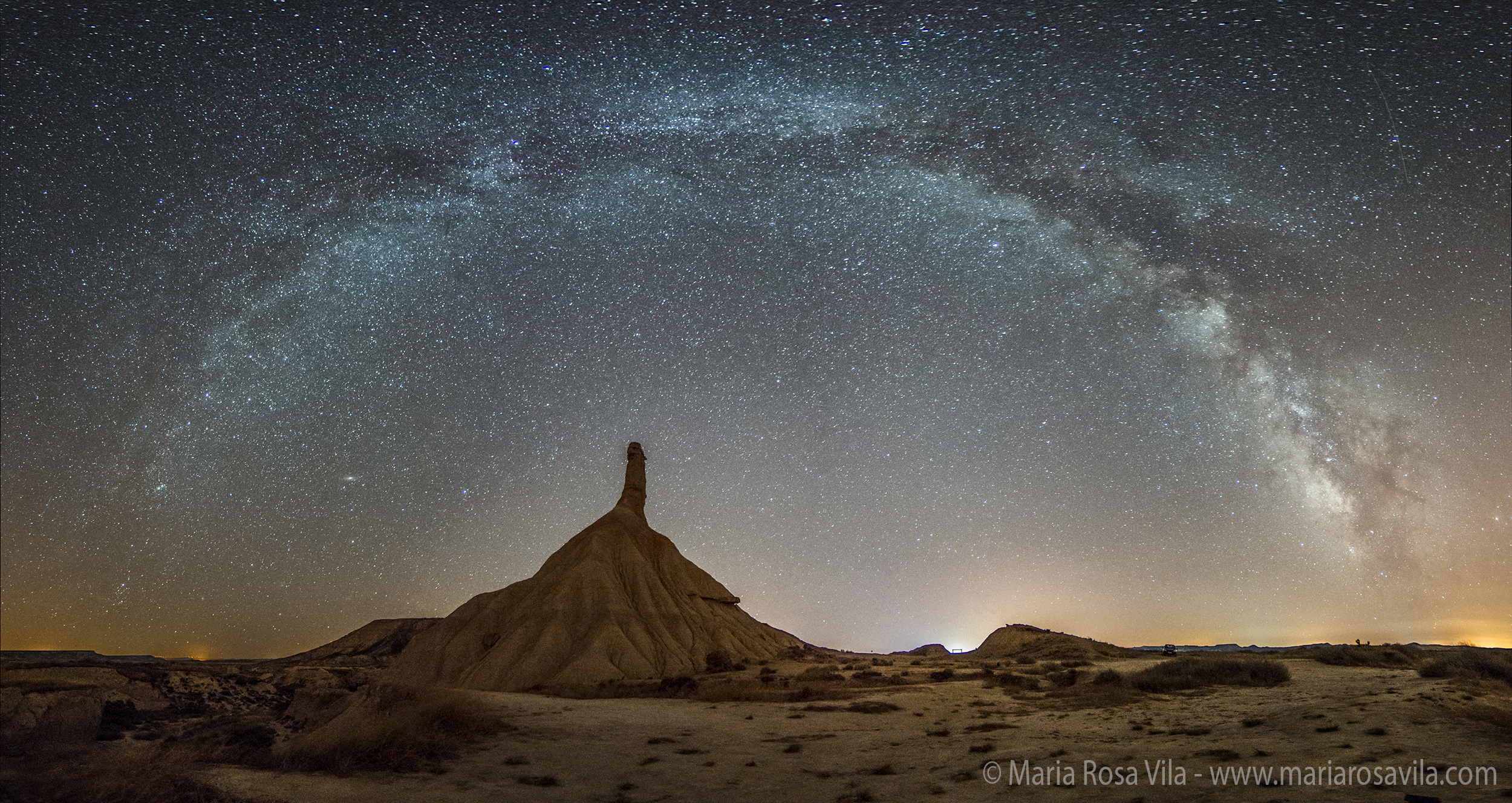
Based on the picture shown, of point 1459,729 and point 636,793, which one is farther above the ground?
point 1459,729

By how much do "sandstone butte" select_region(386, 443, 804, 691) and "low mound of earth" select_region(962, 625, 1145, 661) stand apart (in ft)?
78.9

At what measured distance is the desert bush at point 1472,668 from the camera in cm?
1934

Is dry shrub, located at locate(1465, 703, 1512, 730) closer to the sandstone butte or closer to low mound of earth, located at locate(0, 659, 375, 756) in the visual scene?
low mound of earth, located at locate(0, 659, 375, 756)

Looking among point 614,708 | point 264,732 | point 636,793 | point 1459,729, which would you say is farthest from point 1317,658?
point 264,732

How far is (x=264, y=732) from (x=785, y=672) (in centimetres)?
3296

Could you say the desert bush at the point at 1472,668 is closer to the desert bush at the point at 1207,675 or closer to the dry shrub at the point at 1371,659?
the desert bush at the point at 1207,675

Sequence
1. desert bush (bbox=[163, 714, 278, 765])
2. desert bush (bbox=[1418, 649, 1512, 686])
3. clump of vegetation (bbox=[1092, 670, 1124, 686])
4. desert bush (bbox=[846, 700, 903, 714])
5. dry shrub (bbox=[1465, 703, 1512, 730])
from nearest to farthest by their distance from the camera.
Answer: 1. dry shrub (bbox=[1465, 703, 1512, 730])
2. desert bush (bbox=[163, 714, 278, 765])
3. desert bush (bbox=[1418, 649, 1512, 686])
4. desert bush (bbox=[846, 700, 903, 714])
5. clump of vegetation (bbox=[1092, 670, 1124, 686])

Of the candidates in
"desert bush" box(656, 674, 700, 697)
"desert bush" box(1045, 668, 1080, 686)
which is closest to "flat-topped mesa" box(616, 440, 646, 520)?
"desert bush" box(656, 674, 700, 697)

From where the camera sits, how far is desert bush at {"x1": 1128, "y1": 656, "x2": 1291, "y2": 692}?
25.1m

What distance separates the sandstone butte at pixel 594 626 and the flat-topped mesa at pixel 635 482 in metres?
3.96

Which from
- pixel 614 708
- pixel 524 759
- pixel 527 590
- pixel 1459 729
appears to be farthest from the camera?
pixel 527 590

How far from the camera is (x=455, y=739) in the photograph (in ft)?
56.3

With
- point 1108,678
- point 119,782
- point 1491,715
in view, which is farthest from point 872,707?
point 119,782

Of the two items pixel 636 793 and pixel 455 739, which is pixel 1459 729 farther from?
pixel 455 739
